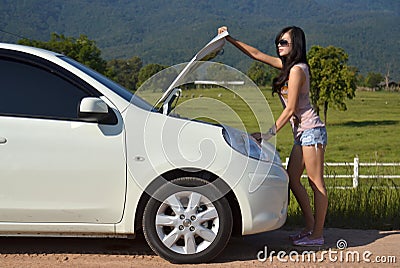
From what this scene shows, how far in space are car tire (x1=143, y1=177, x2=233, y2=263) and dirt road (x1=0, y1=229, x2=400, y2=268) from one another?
0.53 ft

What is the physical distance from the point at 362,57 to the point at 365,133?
152479mm

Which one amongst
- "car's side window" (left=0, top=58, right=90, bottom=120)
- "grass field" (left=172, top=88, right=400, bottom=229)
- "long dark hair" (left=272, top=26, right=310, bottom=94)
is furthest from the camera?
"grass field" (left=172, top=88, right=400, bottom=229)

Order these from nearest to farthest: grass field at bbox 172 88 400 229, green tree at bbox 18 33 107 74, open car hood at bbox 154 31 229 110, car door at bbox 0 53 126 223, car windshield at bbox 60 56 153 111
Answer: car door at bbox 0 53 126 223 < car windshield at bbox 60 56 153 111 < open car hood at bbox 154 31 229 110 < grass field at bbox 172 88 400 229 < green tree at bbox 18 33 107 74

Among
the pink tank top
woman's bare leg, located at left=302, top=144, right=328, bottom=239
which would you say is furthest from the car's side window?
woman's bare leg, located at left=302, top=144, right=328, bottom=239

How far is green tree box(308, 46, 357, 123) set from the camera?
192 feet

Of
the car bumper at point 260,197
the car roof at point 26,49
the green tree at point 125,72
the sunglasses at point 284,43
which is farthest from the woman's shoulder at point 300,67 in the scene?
the green tree at point 125,72

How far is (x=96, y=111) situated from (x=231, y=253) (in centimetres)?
181

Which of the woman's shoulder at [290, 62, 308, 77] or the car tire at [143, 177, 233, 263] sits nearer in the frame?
the car tire at [143, 177, 233, 263]

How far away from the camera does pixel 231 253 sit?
6094mm

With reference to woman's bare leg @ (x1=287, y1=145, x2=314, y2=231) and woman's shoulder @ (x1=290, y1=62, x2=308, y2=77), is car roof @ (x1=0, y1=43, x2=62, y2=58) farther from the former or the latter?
woman's bare leg @ (x1=287, y1=145, x2=314, y2=231)

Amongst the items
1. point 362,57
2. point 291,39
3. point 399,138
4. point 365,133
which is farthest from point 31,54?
point 362,57

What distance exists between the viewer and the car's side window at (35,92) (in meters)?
5.60

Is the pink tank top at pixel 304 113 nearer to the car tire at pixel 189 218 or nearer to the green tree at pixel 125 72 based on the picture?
the car tire at pixel 189 218

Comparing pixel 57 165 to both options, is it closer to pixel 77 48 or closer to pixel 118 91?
pixel 118 91
